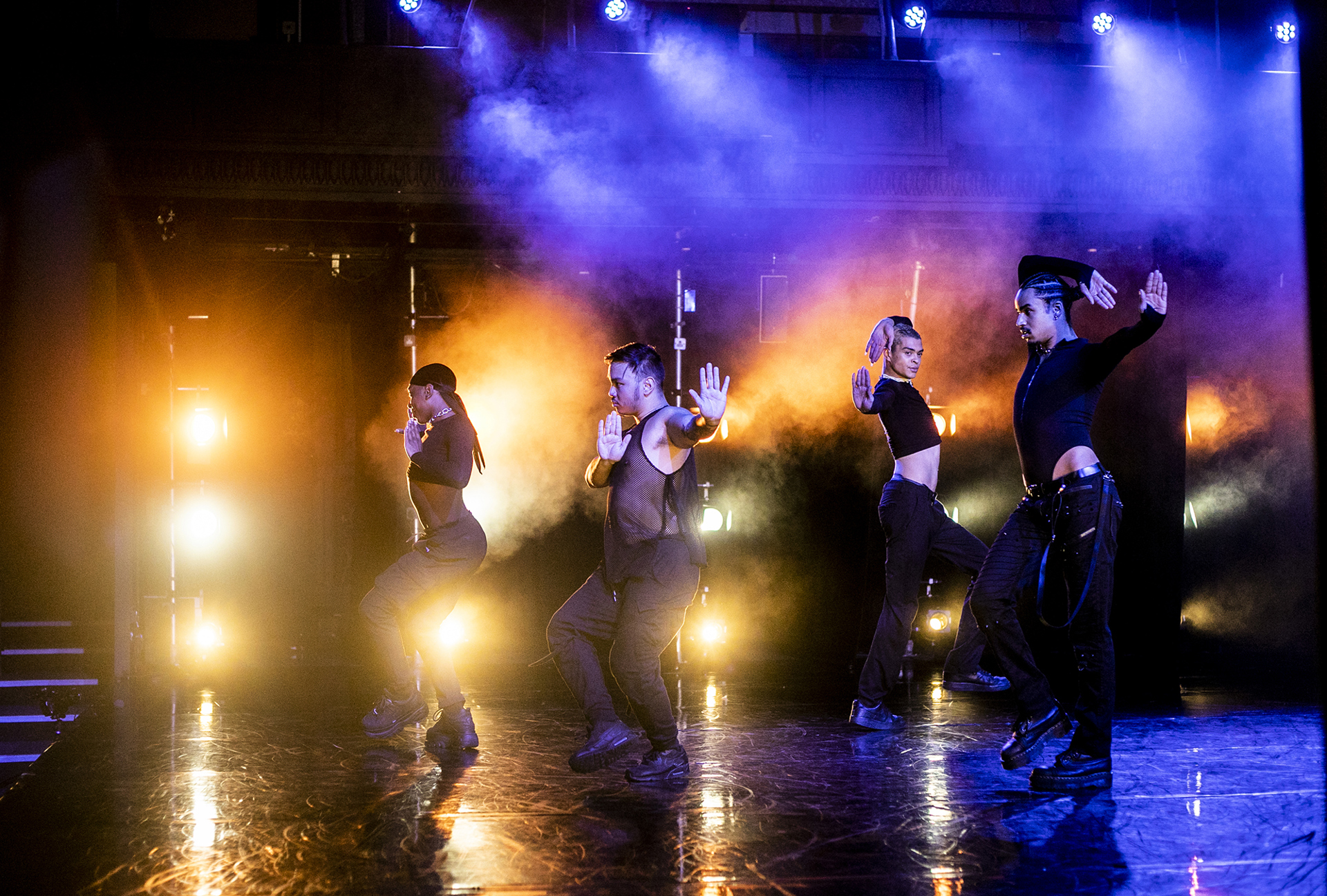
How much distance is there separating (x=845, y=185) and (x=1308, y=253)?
6.26 m

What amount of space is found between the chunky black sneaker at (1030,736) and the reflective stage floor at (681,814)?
0.09 metres

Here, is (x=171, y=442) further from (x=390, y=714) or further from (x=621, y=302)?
(x=390, y=714)

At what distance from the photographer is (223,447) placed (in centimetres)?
758

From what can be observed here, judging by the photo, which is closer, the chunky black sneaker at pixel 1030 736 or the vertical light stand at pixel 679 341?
the chunky black sneaker at pixel 1030 736

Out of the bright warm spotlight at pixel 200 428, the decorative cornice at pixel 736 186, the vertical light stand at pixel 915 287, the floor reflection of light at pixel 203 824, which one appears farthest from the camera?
the vertical light stand at pixel 915 287

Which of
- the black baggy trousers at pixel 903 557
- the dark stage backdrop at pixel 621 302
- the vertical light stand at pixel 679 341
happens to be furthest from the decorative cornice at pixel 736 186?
the black baggy trousers at pixel 903 557

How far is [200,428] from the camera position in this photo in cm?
741

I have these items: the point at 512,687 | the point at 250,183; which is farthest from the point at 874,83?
the point at 512,687

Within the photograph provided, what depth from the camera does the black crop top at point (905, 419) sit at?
16.0 ft

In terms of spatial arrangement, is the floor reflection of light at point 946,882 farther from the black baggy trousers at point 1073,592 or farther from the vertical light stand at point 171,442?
the vertical light stand at point 171,442

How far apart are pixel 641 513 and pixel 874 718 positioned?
1919 mm

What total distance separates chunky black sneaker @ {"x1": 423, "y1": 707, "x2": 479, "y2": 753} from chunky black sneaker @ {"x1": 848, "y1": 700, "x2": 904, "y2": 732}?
1.92 meters

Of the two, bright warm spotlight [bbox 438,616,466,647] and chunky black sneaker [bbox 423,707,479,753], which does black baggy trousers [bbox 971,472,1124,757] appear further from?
bright warm spotlight [bbox 438,616,466,647]

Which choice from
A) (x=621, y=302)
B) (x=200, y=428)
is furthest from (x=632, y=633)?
(x=200, y=428)
